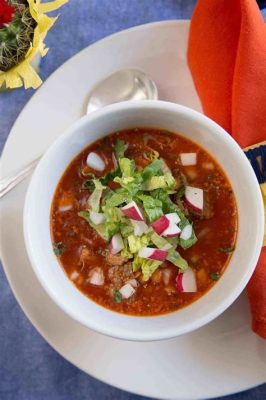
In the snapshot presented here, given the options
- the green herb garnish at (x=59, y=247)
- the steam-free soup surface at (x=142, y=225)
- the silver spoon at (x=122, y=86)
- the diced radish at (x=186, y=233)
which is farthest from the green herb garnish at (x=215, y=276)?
the silver spoon at (x=122, y=86)

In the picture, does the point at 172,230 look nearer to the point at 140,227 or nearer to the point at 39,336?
the point at 140,227

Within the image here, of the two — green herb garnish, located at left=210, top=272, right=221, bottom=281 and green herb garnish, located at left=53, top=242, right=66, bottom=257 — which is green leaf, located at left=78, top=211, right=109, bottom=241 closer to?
green herb garnish, located at left=53, top=242, right=66, bottom=257

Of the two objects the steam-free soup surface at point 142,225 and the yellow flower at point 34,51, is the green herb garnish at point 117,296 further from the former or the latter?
the yellow flower at point 34,51

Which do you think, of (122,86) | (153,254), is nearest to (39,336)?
(153,254)

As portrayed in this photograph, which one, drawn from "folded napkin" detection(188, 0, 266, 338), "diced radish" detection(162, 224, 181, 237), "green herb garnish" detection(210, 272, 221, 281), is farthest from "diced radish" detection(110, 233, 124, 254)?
"folded napkin" detection(188, 0, 266, 338)

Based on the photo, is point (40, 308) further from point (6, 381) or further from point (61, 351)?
point (6, 381)

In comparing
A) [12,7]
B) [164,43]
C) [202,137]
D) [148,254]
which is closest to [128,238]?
[148,254]

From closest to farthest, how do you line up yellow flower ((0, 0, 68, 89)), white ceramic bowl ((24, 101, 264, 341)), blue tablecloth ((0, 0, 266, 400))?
white ceramic bowl ((24, 101, 264, 341)) < yellow flower ((0, 0, 68, 89)) < blue tablecloth ((0, 0, 266, 400))
